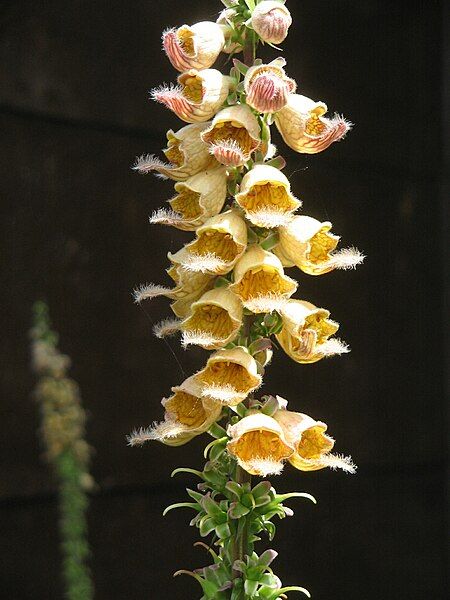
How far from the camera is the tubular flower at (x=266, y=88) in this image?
2.49 feet

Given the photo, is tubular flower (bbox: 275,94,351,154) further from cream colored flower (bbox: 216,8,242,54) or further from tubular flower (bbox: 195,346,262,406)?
tubular flower (bbox: 195,346,262,406)

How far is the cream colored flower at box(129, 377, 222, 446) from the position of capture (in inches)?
31.9

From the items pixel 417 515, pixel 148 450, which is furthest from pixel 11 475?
pixel 417 515

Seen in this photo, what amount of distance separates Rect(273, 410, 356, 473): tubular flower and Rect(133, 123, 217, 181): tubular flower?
0.24 metres

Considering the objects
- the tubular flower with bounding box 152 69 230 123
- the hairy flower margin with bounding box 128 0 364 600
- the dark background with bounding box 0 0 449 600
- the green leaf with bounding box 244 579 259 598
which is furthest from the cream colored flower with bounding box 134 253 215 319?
the dark background with bounding box 0 0 449 600

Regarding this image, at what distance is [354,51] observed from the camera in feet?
7.18

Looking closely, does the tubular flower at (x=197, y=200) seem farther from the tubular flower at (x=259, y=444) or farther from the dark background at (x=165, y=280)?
the dark background at (x=165, y=280)

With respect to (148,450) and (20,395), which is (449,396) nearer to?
(148,450)

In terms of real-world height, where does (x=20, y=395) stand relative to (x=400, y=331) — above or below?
below

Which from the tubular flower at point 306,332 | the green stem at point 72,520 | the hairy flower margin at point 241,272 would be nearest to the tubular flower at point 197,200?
the hairy flower margin at point 241,272

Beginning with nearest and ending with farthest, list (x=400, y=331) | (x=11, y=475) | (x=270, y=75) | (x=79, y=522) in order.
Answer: (x=79, y=522) < (x=270, y=75) < (x=11, y=475) < (x=400, y=331)

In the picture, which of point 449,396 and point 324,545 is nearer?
point 324,545

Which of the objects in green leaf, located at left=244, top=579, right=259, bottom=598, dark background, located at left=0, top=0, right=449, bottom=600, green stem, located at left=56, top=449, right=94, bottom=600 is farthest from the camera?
dark background, located at left=0, top=0, right=449, bottom=600

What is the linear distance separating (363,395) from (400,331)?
21cm
